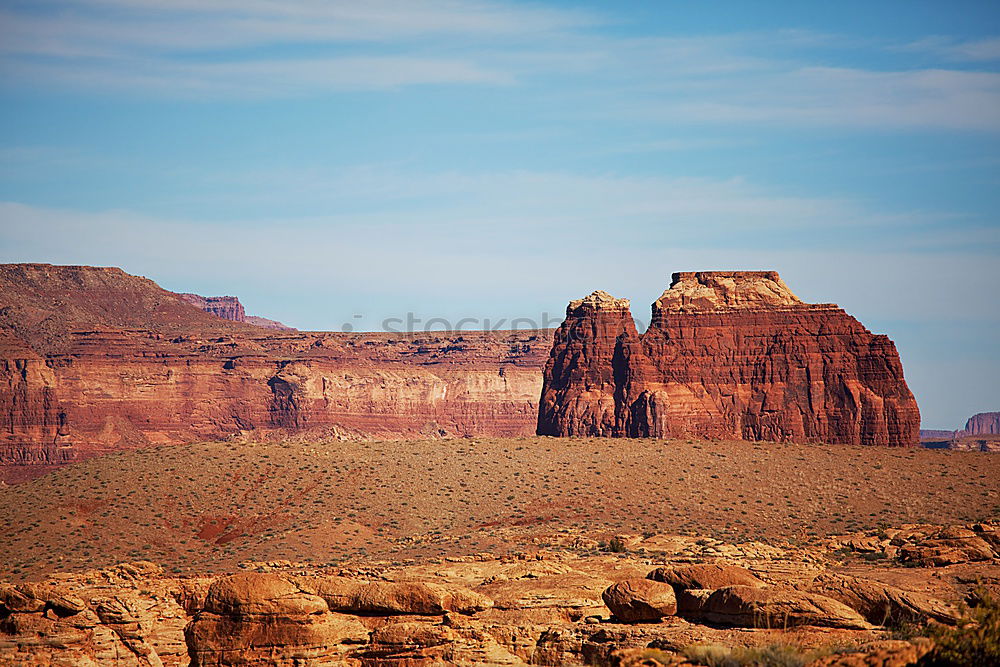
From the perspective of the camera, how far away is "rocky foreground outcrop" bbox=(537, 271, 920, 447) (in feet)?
236

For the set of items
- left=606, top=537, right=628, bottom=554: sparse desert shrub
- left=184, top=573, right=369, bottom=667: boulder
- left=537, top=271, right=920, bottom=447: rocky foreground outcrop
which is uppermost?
left=537, top=271, right=920, bottom=447: rocky foreground outcrop

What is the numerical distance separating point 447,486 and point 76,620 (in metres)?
35.9

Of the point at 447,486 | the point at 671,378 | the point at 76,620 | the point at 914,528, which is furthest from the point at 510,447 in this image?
the point at 76,620

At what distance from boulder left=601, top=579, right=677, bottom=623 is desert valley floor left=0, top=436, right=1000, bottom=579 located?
75.0 feet

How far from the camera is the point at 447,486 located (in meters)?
57.8

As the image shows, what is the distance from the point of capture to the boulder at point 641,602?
20.6 m

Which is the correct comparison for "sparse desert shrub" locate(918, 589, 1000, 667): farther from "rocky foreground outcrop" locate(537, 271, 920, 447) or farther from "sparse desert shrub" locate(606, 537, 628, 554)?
"rocky foreground outcrop" locate(537, 271, 920, 447)

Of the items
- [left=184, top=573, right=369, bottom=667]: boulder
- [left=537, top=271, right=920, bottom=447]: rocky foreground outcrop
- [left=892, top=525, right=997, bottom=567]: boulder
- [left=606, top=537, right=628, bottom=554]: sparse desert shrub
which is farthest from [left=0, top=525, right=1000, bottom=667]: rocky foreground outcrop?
[left=537, top=271, right=920, bottom=447]: rocky foreground outcrop

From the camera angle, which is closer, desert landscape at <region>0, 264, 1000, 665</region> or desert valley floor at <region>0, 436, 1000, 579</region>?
desert landscape at <region>0, 264, 1000, 665</region>

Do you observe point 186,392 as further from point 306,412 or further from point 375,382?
point 375,382

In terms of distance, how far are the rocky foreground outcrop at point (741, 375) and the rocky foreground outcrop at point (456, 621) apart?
156 ft

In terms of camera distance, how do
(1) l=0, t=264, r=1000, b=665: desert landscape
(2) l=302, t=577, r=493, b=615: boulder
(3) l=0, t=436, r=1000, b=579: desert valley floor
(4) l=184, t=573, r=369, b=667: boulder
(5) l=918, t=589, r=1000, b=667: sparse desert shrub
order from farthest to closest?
(3) l=0, t=436, r=1000, b=579: desert valley floor < (2) l=302, t=577, r=493, b=615: boulder < (1) l=0, t=264, r=1000, b=665: desert landscape < (4) l=184, t=573, r=369, b=667: boulder < (5) l=918, t=589, r=1000, b=667: sparse desert shrub

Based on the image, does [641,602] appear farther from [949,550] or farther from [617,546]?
[617,546]

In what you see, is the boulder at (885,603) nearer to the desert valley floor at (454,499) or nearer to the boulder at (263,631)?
the boulder at (263,631)
